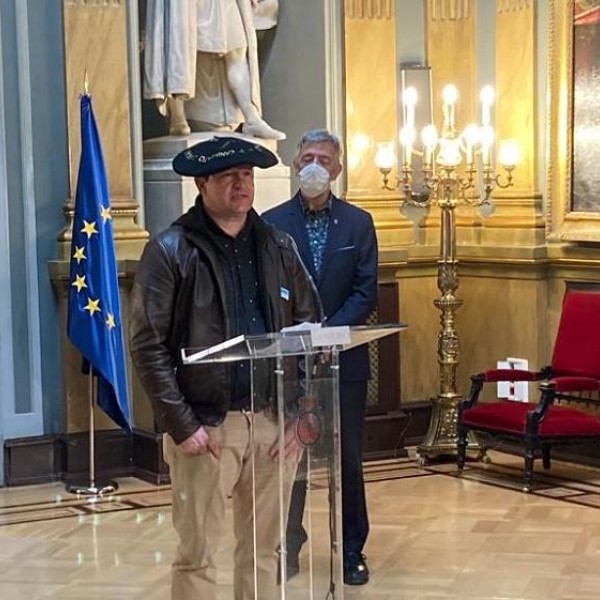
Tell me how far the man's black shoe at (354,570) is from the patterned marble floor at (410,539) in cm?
6

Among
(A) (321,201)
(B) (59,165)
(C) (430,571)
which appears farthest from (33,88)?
(C) (430,571)

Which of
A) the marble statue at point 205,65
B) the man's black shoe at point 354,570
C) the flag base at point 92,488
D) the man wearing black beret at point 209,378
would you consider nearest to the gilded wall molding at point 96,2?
the marble statue at point 205,65

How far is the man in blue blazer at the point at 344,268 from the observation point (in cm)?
516

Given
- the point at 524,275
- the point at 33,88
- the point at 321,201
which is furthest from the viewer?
the point at 524,275

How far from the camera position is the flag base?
6938mm

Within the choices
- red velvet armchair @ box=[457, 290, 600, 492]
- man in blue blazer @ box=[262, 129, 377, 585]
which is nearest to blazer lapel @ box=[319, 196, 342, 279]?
man in blue blazer @ box=[262, 129, 377, 585]

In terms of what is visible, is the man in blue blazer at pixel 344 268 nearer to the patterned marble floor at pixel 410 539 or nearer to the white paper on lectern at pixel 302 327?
the patterned marble floor at pixel 410 539

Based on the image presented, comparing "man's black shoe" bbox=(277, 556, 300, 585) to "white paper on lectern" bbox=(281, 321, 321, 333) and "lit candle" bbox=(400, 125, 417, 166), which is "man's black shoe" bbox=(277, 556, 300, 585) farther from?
"lit candle" bbox=(400, 125, 417, 166)

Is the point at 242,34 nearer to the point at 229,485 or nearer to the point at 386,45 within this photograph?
the point at 386,45

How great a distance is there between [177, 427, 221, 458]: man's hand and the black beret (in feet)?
2.25

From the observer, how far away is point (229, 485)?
12.5 feet

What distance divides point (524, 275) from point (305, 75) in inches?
65.2

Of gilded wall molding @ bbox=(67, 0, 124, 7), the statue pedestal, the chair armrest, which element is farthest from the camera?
the statue pedestal

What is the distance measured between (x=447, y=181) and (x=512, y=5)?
3.75 feet
